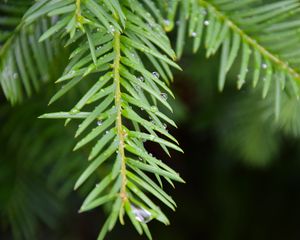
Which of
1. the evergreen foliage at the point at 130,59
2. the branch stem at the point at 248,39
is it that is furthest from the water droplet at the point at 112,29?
the branch stem at the point at 248,39

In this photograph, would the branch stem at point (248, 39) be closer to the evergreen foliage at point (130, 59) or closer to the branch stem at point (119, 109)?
the evergreen foliage at point (130, 59)

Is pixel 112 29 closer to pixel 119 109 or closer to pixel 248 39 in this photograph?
pixel 119 109

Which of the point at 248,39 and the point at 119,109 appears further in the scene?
the point at 248,39

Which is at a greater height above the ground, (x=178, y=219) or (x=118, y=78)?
(x=118, y=78)

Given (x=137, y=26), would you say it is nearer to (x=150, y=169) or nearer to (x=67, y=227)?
(x=150, y=169)

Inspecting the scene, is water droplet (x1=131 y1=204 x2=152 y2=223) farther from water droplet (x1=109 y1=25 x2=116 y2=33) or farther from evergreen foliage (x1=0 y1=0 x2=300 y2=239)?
water droplet (x1=109 y1=25 x2=116 y2=33)

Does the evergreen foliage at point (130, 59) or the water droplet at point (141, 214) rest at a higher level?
the evergreen foliage at point (130, 59)

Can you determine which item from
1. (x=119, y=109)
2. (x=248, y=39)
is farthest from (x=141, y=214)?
(x=248, y=39)

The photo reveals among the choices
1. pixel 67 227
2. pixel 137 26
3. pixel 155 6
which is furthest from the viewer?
pixel 67 227

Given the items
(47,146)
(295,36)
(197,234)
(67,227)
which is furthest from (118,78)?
(197,234)
